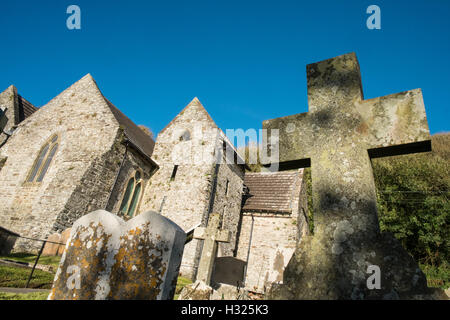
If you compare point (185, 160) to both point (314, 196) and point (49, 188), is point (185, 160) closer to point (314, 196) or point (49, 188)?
point (49, 188)

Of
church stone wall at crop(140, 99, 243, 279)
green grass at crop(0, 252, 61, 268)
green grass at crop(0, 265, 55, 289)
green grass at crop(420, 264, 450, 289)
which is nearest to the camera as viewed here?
green grass at crop(0, 265, 55, 289)

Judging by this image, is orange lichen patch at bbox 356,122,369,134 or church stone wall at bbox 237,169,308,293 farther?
church stone wall at bbox 237,169,308,293

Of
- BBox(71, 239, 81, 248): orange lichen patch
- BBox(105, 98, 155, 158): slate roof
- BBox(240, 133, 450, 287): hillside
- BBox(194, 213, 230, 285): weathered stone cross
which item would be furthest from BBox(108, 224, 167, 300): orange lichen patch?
BBox(240, 133, 450, 287): hillside

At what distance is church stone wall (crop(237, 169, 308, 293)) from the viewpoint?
13.3 metres

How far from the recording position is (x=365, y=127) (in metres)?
2.63

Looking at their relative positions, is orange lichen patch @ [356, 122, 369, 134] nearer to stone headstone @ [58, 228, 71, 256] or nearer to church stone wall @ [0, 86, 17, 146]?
stone headstone @ [58, 228, 71, 256]

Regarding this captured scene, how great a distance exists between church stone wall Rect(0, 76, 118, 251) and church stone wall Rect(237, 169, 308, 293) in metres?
9.31

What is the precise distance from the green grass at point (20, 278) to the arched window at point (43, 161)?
745 centimetres

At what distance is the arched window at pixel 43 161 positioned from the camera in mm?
12148

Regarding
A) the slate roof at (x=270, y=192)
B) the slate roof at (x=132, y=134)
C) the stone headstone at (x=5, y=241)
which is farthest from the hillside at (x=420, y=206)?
the stone headstone at (x=5, y=241)

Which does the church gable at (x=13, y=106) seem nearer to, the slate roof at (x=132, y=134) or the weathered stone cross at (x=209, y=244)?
the slate roof at (x=132, y=134)

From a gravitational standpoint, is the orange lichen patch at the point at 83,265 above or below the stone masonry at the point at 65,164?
below

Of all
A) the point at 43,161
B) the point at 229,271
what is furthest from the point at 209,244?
the point at 43,161
